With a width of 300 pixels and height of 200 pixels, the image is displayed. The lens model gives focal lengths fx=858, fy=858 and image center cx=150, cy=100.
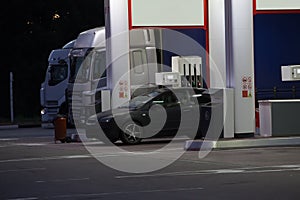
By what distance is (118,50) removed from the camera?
88.5 feet

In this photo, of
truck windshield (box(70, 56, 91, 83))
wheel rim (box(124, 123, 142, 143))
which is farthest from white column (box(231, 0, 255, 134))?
truck windshield (box(70, 56, 91, 83))

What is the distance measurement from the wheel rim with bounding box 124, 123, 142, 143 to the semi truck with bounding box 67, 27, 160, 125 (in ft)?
8.65

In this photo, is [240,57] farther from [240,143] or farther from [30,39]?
[30,39]

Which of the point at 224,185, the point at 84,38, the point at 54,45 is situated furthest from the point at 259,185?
the point at 54,45

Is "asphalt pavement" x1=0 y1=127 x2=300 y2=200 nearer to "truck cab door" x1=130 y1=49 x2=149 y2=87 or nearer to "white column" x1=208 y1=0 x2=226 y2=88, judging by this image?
"white column" x1=208 y1=0 x2=226 y2=88

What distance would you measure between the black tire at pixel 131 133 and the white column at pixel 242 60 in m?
2.79

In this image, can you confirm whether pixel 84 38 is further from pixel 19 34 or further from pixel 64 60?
pixel 19 34

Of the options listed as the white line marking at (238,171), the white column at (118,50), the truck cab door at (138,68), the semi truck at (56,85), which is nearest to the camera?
the white line marking at (238,171)

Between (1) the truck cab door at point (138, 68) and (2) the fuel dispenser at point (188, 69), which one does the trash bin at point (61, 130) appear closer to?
(1) the truck cab door at point (138, 68)

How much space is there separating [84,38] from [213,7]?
7538mm

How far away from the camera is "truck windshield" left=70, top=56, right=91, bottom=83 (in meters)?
32.9

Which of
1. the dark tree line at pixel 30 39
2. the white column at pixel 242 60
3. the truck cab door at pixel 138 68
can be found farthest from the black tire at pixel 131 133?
the dark tree line at pixel 30 39

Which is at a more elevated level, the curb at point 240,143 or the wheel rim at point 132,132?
the wheel rim at point 132,132

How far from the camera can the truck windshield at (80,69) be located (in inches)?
1294
